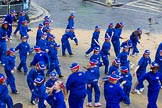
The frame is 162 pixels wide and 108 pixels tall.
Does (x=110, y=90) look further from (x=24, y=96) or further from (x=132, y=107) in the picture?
(x=24, y=96)

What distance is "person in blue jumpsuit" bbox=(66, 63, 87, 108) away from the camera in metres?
13.0

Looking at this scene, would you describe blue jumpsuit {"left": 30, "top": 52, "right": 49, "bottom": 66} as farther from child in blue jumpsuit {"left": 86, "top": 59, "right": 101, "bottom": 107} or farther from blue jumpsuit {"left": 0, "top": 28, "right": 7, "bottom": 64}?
child in blue jumpsuit {"left": 86, "top": 59, "right": 101, "bottom": 107}

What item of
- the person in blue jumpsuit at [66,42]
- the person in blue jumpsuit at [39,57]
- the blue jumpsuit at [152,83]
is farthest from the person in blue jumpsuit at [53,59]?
the blue jumpsuit at [152,83]

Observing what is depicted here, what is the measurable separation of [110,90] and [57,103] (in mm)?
1578

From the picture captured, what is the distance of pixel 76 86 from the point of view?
13117 mm

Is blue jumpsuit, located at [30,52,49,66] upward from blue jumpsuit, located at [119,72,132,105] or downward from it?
upward

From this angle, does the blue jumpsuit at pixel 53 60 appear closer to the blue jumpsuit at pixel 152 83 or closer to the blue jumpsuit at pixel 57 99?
the blue jumpsuit at pixel 152 83

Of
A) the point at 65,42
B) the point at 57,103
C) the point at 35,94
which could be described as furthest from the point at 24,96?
the point at 65,42

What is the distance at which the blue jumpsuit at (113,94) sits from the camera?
1257 centimetres

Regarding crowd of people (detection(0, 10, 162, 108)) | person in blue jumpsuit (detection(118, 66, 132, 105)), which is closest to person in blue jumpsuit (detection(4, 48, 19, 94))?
crowd of people (detection(0, 10, 162, 108))

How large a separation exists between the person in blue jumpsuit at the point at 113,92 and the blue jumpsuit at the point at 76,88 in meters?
0.82

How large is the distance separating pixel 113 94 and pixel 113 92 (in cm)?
7

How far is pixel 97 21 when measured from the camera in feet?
93.6

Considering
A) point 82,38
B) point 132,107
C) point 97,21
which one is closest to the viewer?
point 132,107
